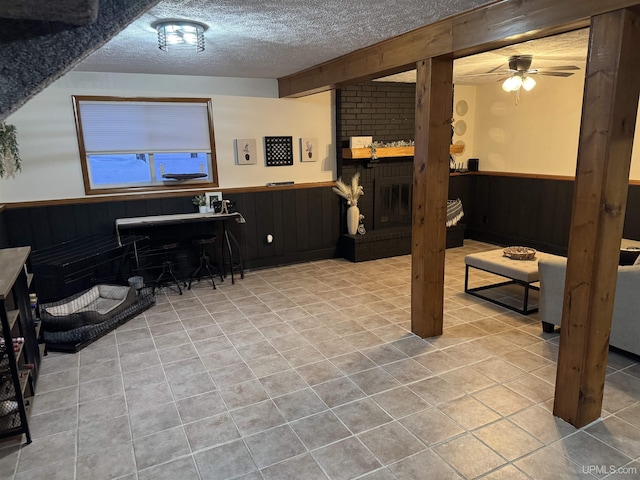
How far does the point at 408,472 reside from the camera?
7.07 ft

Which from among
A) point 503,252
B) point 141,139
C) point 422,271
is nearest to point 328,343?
point 422,271

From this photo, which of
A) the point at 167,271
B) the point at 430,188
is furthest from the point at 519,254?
the point at 167,271

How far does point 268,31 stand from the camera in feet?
10.5

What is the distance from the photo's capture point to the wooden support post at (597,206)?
2025mm

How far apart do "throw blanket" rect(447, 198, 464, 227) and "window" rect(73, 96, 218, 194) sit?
142 inches

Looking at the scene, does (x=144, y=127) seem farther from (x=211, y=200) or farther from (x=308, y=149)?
(x=308, y=149)

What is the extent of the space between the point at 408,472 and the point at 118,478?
4.78 ft

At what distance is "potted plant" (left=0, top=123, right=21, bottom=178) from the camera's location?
13.3 feet

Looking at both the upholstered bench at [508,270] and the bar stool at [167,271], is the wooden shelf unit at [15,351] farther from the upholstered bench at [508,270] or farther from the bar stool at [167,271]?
the upholstered bench at [508,270]

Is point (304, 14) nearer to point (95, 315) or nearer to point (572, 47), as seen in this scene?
point (572, 47)

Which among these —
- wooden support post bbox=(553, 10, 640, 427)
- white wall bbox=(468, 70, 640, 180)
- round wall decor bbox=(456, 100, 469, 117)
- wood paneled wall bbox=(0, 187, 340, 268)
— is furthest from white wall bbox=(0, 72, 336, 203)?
wooden support post bbox=(553, 10, 640, 427)

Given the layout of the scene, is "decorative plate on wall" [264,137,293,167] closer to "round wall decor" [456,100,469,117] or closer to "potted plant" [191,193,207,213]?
"potted plant" [191,193,207,213]

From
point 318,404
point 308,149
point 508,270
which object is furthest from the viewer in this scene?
point 308,149

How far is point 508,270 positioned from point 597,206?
2.16 metres
